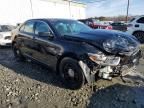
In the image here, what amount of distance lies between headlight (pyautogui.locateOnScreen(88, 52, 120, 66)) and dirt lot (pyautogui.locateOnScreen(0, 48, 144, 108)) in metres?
0.74

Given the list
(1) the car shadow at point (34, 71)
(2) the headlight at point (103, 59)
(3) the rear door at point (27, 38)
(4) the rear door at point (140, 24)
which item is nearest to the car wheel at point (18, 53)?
(1) the car shadow at point (34, 71)

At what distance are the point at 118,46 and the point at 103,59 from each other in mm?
564

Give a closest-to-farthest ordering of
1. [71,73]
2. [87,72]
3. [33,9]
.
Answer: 1. [87,72]
2. [71,73]
3. [33,9]

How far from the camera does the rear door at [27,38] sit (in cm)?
680

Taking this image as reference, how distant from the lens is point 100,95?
500 cm

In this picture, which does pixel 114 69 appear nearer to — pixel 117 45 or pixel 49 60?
pixel 117 45

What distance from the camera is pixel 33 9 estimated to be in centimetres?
3036

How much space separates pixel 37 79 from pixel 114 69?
7.27ft

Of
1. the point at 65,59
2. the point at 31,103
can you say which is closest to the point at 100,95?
the point at 65,59

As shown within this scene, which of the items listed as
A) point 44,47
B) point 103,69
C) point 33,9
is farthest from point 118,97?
point 33,9

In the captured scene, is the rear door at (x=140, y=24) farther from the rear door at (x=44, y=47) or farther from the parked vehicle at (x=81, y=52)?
the rear door at (x=44, y=47)

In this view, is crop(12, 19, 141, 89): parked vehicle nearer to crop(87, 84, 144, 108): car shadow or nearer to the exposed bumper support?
the exposed bumper support

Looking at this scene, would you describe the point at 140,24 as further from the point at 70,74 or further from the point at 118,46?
the point at 70,74

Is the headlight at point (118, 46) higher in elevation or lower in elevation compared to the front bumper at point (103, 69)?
higher
